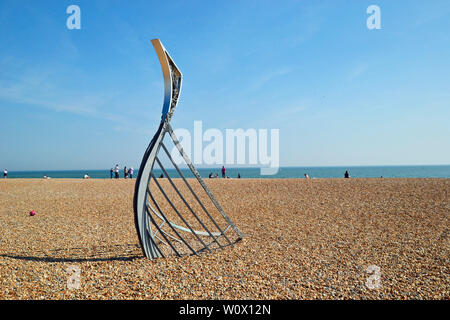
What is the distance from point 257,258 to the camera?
6418 mm

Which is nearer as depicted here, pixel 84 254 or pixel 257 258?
pixel 257 258

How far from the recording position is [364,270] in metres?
5.68

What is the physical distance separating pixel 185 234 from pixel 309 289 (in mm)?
4712

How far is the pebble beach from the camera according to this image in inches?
188

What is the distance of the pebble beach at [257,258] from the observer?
15.6 ft

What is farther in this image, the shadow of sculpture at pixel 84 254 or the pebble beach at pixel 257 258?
the shadow of sculpture at pixel 84 254

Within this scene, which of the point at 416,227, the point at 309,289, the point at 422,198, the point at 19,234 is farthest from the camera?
the point at 422,198

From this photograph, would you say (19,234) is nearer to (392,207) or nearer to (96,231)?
(96,231)

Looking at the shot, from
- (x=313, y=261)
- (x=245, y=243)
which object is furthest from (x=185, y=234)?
(x=313, y=261)

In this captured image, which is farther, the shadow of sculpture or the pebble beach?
the shadow of sculpture
